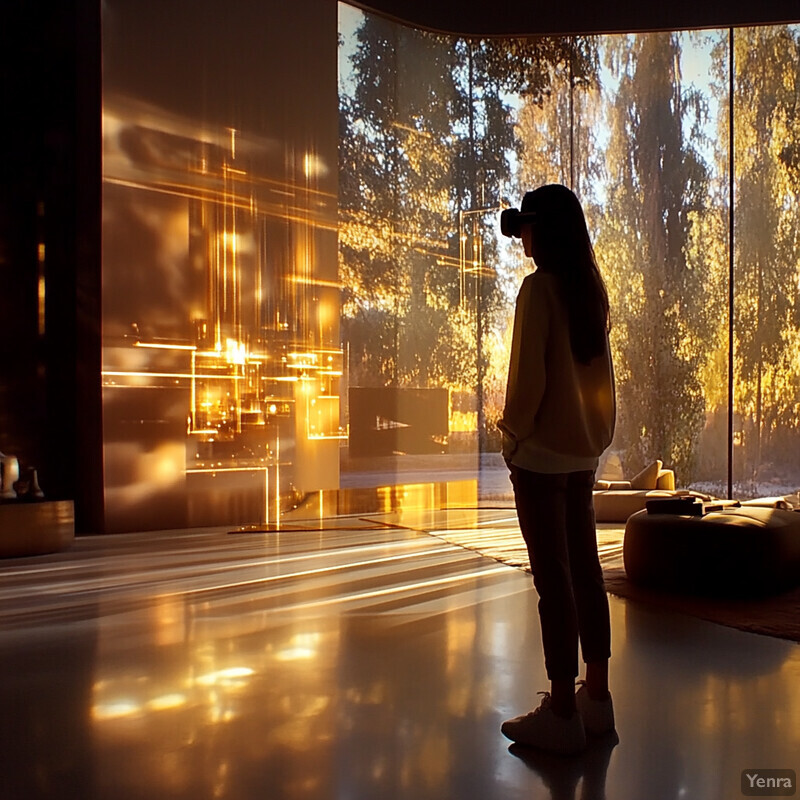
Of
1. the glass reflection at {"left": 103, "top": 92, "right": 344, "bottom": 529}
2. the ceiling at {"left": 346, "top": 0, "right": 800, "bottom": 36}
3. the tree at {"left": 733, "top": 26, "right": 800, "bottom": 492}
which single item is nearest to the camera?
the glass reflection at {"left": 103, "top": 92, "right": 344, "bottom": 529}

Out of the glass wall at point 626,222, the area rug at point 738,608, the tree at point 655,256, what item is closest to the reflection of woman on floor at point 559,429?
the area rug at point 738,608

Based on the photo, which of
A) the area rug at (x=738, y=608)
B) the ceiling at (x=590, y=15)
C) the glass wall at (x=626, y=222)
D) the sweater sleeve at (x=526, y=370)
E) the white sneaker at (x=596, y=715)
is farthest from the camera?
the ceiling at (x=590, y=15)

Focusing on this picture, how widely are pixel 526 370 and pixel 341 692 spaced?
115cm

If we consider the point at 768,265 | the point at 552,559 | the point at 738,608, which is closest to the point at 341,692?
the point at 552,559

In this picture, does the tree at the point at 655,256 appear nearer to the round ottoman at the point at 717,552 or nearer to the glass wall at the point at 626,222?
the glass wall at the point at 626,222

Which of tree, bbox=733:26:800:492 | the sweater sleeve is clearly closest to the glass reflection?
tree, bbox=733:26:800:492

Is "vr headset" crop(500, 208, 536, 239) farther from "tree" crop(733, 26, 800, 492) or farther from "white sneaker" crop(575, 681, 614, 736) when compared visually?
"tree" crop(733, 26, 800, 492)

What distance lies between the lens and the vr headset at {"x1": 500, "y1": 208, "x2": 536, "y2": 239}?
7.10 ft

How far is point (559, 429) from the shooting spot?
6.71 ft

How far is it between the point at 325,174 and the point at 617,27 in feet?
11.8

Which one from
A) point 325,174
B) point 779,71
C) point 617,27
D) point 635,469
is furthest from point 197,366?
point 779,71

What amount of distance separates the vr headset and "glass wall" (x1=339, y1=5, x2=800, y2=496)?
18.8ft

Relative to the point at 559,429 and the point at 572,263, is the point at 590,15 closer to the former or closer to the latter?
the point at 572,263

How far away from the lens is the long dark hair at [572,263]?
2.09 meters
